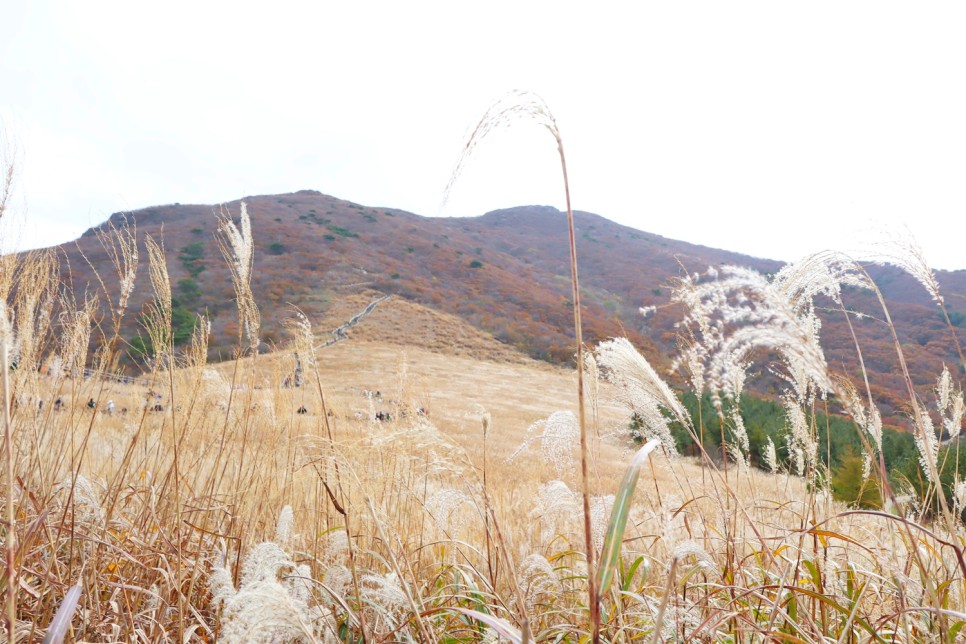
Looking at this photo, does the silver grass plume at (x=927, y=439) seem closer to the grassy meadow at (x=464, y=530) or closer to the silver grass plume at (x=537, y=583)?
the grassy meadow at (x=464, y=530)

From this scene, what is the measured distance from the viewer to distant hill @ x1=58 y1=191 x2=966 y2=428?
28203 millimetres

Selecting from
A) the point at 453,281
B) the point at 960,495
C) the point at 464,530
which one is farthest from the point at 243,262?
the point at 453,281

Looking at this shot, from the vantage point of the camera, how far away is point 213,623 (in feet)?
6.06

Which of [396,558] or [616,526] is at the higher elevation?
[616,526]

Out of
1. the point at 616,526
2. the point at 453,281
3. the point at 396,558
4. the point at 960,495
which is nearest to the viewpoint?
the point at 616,526

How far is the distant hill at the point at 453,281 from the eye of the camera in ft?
92.5

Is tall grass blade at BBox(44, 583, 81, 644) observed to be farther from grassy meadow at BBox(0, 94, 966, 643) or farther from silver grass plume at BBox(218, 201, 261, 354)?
silver grass plume at BBox(218, 201, 261, 354)

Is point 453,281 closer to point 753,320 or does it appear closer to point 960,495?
point 960,495

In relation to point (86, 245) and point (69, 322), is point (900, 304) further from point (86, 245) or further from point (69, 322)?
point (86, 245)

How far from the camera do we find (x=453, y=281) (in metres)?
38.6

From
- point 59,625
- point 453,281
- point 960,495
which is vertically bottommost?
point 960,495

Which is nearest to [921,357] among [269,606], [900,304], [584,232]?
[900,304]

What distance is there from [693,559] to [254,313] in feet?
6.77

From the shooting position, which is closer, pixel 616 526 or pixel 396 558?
pixel 616 526
